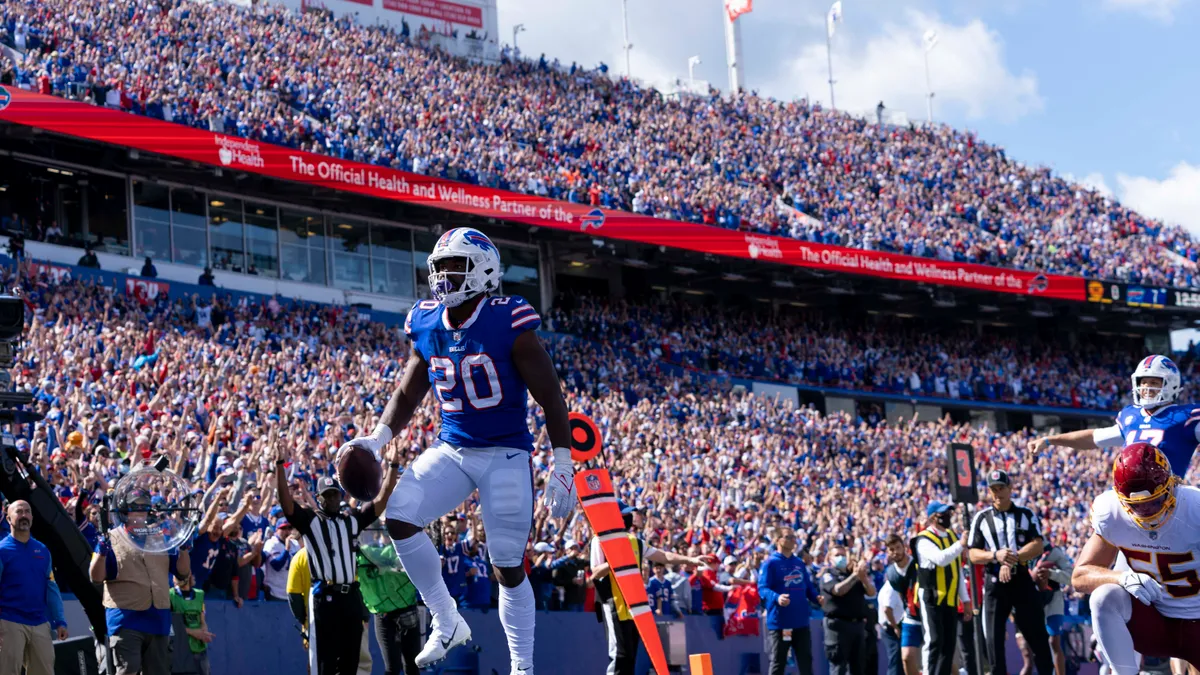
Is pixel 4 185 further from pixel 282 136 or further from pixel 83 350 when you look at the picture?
pixel 83 350

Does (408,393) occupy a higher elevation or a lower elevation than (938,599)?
higher

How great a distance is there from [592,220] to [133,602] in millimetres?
26596

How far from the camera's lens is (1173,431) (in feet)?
32.0

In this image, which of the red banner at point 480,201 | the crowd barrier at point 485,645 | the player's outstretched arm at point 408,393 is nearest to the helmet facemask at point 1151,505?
the player's outstretched arm at point 408,393

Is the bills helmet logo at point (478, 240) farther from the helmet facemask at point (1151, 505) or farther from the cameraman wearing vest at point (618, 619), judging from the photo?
the cameraman wearing vest at point (618, 619)

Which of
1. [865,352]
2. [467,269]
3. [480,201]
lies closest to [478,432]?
[467,269]

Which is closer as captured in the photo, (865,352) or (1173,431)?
(1173,431)

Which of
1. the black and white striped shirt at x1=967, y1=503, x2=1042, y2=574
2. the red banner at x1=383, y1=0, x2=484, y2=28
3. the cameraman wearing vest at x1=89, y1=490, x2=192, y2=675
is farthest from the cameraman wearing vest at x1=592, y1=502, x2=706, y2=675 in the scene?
the red banner at x1=383, y1=0, x2=484, y2=28

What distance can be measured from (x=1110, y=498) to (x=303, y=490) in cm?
925

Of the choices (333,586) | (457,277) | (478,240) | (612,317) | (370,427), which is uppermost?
(612,317)

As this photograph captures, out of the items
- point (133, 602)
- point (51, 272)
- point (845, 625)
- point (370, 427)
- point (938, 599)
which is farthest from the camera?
point (51, 272)

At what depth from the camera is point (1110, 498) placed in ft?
24.3

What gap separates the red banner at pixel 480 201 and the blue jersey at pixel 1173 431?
22753mm

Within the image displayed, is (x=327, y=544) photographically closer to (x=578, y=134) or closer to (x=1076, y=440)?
(x=1076, y=440)
